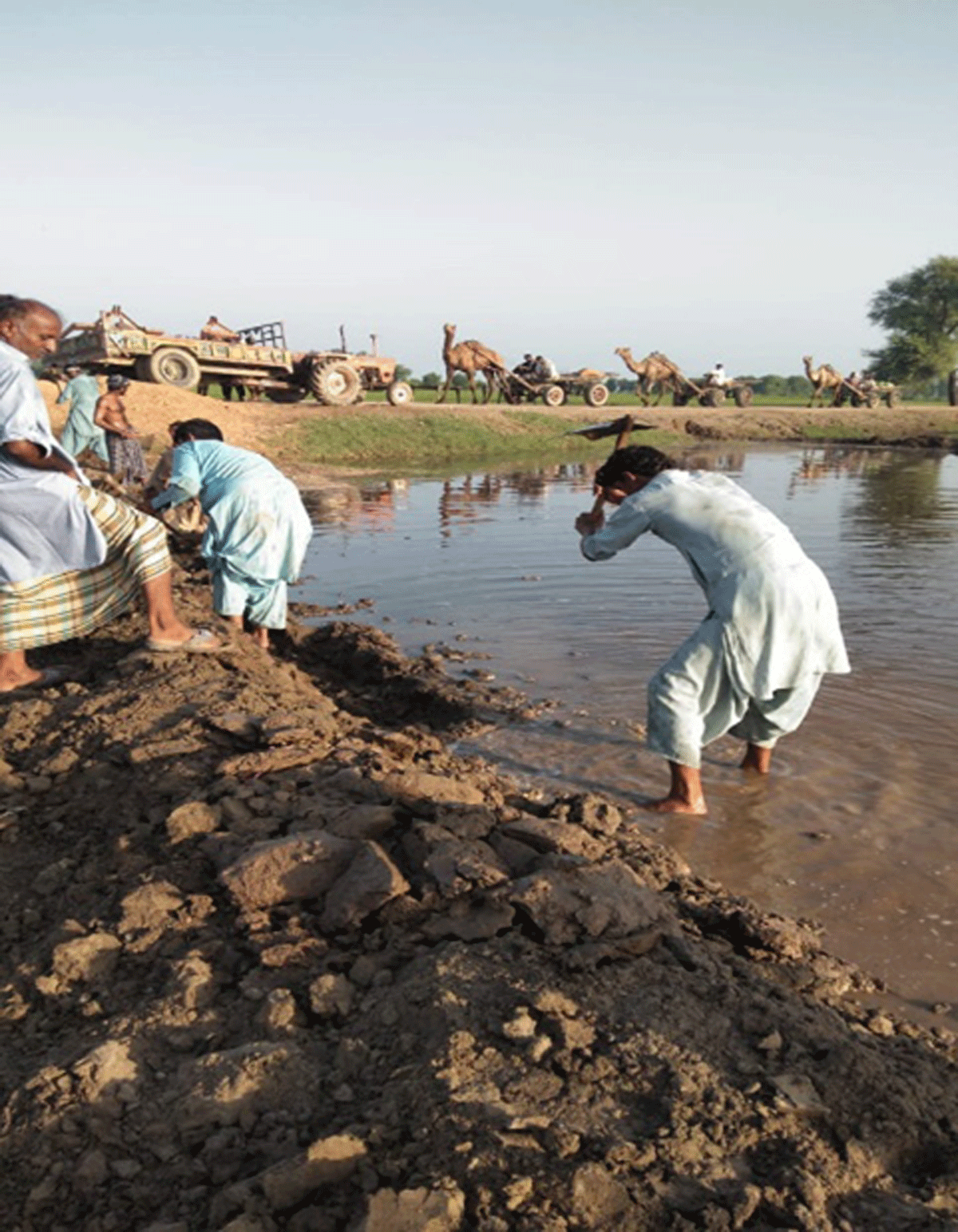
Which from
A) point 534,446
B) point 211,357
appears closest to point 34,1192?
point 211,357

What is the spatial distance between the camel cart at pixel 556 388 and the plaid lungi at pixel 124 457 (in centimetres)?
1979

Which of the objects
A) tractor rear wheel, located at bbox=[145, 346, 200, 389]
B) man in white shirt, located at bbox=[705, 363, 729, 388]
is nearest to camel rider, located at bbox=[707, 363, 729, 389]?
man in white shirt, located at bbox=[705, 363, 729, 388]

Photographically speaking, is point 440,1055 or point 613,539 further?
point 613,539

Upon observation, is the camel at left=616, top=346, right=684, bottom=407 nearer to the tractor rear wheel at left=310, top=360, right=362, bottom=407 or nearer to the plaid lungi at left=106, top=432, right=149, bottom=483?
the tractor rear wheel at left=310, top=360, right=362, bottom=407

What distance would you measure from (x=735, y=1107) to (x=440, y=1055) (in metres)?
0.58

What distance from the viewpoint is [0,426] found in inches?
146

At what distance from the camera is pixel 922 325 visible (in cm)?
4978

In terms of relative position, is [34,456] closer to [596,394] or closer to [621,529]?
[621,529]

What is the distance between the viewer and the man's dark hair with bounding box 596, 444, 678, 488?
3934mm

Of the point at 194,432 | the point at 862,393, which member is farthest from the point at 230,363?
the point at 862,393

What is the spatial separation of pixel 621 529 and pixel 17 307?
8.68 feet

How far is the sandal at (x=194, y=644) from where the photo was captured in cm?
448

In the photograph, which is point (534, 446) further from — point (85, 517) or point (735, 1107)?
point (735, 1107)

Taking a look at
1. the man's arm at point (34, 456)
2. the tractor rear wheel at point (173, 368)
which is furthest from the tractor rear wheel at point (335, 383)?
the man's arm at point (34, 456)
